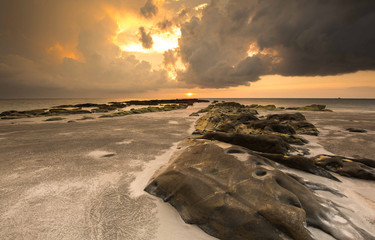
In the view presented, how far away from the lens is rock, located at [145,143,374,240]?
8.05 ft

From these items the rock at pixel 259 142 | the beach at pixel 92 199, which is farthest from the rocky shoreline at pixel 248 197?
the rock at pixel 259 142

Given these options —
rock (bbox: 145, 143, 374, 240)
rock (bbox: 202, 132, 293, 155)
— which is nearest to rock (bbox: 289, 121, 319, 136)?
rock (bbox: 202, 132, 293, 155)

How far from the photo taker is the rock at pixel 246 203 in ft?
8.05

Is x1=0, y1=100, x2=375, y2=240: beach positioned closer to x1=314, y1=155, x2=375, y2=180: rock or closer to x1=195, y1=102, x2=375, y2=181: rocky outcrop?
x1=314, y1=155, x2=375, y2=180: rock

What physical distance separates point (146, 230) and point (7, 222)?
2519 mm

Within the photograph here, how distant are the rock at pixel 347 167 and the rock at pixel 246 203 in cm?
240

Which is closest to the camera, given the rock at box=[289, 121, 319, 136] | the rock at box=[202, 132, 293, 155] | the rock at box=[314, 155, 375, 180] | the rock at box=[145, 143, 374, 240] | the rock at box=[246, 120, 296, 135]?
the rock at box=[145, 143, 374, 240]

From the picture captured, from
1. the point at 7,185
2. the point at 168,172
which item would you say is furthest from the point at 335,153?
the point at 7,185

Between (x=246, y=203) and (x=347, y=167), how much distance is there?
4.37 meters

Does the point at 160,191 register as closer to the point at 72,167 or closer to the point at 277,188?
the point at 277,188

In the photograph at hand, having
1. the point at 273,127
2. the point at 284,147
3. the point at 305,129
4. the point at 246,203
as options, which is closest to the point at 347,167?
the point at 284,147

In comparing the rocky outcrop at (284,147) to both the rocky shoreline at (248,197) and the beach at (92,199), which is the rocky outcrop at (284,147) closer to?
the rocky shoreline at (248,197)

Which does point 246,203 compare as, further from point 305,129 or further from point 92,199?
point 305,129

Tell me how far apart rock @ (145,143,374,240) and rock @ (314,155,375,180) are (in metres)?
2.40
